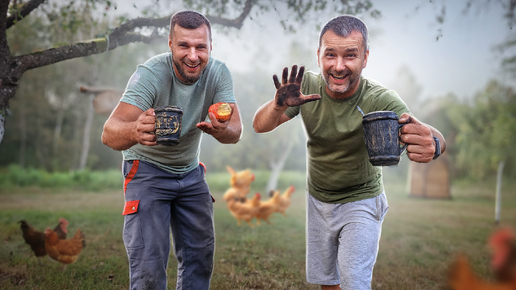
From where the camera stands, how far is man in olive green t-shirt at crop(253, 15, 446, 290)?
2980mm

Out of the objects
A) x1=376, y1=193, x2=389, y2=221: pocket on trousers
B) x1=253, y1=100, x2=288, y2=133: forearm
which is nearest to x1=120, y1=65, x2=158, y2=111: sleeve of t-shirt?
x1=253, y1=100, x2=288, y2=133: forearm

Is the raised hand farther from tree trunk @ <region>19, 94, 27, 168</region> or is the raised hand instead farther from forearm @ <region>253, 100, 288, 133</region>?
tree trunk @ <region>19, 94, 27, 168</region>

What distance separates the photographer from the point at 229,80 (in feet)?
11.3

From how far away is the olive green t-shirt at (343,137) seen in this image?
3.17m

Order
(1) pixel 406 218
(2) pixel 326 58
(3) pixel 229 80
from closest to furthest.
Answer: (2) pixel 326 58, (3) pixel 229 80, (1) pixel 406 218

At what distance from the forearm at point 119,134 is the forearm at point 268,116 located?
1074mm

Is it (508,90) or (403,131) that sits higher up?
(508,90)

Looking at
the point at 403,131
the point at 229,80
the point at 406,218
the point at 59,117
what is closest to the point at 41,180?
the point at 59,117

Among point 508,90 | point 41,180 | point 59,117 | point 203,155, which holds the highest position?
point 508,90

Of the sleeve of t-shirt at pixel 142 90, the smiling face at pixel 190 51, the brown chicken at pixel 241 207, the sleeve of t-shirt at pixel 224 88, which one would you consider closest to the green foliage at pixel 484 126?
the brown chicken at pixel 241 207

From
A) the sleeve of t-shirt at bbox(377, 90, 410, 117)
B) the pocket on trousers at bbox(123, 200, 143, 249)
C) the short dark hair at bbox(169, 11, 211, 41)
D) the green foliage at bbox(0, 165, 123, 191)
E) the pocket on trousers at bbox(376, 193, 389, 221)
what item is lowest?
the green foliage at bbox(0, 165, 123, 191)

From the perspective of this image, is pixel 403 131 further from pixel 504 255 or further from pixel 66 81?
pixel 66 81

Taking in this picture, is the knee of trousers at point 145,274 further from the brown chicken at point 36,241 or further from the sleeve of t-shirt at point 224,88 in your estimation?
the brown chicken at point 36,241

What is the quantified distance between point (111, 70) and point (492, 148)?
22292 mm
